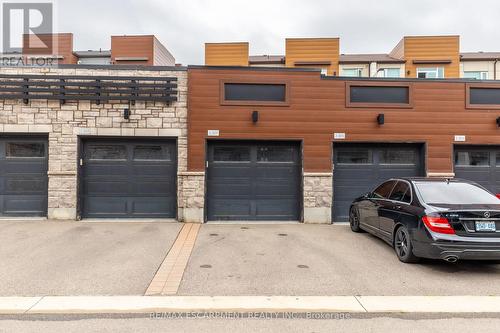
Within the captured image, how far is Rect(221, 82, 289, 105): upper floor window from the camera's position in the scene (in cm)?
1043

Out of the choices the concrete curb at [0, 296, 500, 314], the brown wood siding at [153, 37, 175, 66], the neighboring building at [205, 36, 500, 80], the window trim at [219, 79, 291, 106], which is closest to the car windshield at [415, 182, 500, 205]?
the concrete curb at [0, 296, 500, 314]

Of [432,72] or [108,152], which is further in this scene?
[432,72]

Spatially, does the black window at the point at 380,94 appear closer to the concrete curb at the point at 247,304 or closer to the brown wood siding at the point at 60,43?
the concrete curb at the point at 247,304

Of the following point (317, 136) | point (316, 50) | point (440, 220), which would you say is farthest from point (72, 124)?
point (316, 50)

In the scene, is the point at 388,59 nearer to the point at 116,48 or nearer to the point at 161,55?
the point at 161,55

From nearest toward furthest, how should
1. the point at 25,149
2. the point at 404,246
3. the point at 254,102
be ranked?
1. the point at 404,246
2. the point at 25,149
3. the point at 254,102

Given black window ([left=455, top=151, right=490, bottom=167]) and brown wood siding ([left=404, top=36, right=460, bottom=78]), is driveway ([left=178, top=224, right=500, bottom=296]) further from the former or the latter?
brown wood siding ([left=404, top=36, right=460, bottom=78])

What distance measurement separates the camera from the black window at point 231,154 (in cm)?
1054

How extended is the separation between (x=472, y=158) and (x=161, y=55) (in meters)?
23.6

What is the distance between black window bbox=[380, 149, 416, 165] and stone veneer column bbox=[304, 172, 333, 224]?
2.00 m

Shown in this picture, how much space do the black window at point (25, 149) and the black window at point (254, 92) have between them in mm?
6055

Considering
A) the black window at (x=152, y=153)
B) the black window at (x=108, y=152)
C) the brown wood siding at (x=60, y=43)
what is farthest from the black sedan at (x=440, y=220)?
the brown wood siding at (x=60, y=43)

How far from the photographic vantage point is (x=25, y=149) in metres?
10.3

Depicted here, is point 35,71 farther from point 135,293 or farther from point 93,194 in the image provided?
point 135,293
